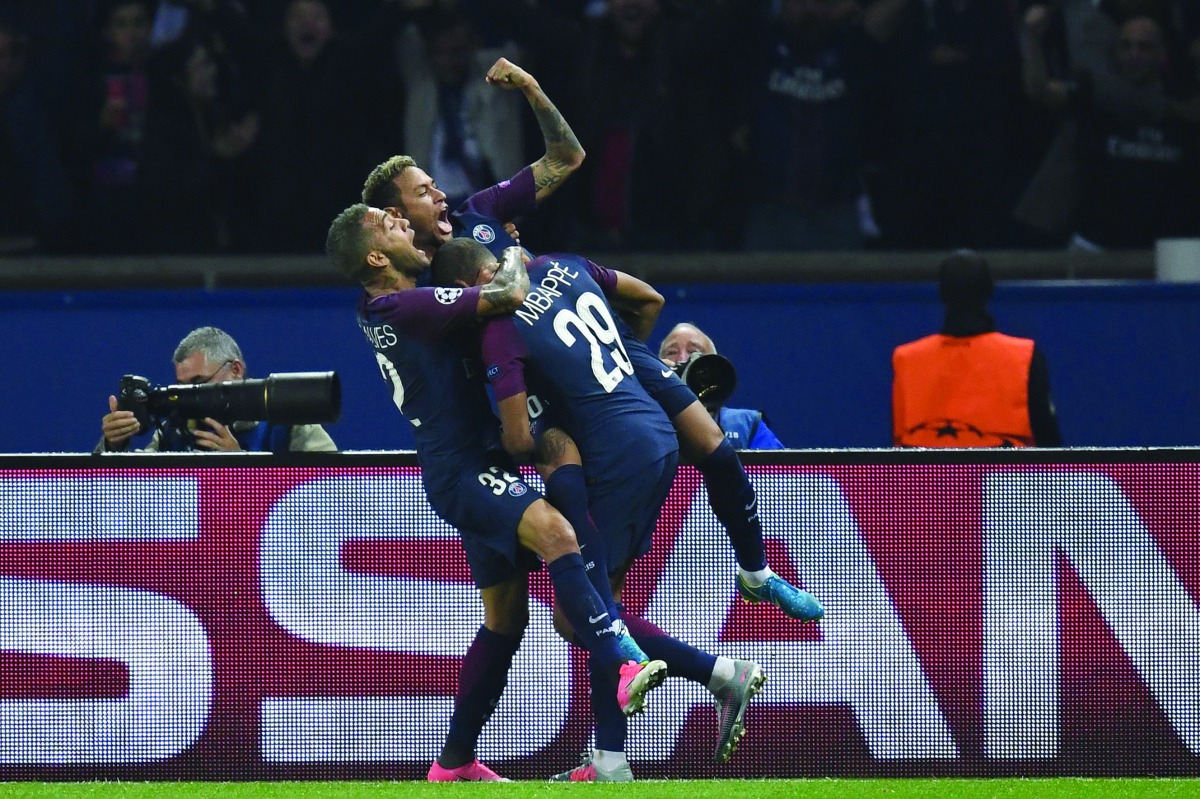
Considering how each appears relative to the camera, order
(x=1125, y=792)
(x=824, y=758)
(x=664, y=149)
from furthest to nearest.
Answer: (x=664, y=149) → (x=824, y=758) → (x=1125, y=792)

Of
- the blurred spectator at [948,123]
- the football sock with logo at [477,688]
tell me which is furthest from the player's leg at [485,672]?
the blurred spectator at [948,123]

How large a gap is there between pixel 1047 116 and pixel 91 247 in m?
5.10

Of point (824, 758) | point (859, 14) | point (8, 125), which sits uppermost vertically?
point (859, 14)

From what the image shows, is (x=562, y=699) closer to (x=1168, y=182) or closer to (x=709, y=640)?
(x=709, y=640)

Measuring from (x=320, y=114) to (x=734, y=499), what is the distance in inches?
190

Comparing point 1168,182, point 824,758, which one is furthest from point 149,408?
point 1168,182

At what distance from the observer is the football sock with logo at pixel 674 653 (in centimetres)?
553

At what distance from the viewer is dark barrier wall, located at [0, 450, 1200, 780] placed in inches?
244

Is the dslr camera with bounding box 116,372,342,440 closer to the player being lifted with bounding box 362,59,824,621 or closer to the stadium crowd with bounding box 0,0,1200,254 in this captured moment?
the player being lifted with bounding box 362,59,824,621

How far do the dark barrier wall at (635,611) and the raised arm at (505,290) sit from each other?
112cm

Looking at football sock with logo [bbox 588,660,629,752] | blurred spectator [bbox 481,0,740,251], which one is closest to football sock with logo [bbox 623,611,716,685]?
football sock with logo [bbox 588,660,629,752]

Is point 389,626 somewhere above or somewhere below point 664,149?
below

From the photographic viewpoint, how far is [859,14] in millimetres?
9750

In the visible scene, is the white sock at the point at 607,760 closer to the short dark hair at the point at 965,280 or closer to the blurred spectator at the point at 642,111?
the short dark hair at the point at 965,280
